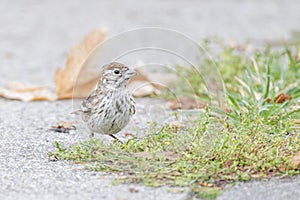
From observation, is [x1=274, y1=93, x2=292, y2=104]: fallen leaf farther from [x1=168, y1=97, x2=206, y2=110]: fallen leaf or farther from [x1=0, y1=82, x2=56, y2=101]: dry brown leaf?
[x1=0, y1=82, x2=56, y2=101]: dry brown leaf

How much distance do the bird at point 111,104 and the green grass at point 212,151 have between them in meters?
0.18

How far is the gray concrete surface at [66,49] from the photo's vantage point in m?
3.94

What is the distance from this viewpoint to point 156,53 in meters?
8.43

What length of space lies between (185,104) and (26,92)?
1.64 m

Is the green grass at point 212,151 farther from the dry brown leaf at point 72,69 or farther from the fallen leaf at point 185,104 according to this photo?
the dry brown leaf at point 72,69

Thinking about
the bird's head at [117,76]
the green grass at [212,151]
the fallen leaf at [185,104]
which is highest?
the bird's head at [117,76]

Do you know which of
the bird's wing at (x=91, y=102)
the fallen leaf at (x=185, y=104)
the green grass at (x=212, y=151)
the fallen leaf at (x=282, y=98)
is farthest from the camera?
the fallen leaf at (x=185, y=104)

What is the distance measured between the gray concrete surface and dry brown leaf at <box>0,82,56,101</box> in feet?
0.32

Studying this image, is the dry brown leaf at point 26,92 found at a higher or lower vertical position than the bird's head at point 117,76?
lower

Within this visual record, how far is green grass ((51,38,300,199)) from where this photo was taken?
4082 mm

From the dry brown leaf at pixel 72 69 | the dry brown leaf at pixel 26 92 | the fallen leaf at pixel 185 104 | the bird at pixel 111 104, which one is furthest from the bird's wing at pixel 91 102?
the dry brown leaf at pixel 26 92

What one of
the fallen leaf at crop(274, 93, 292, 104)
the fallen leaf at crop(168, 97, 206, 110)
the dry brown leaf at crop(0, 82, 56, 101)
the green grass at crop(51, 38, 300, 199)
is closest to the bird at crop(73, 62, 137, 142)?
the green grass at crop(51, 38, 300, 199)

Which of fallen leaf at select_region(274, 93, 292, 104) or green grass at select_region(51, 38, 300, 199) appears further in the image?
fallen leaf at select_region(274, 93, 292, 104)

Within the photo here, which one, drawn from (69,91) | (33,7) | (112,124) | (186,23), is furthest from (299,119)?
(33,7)
